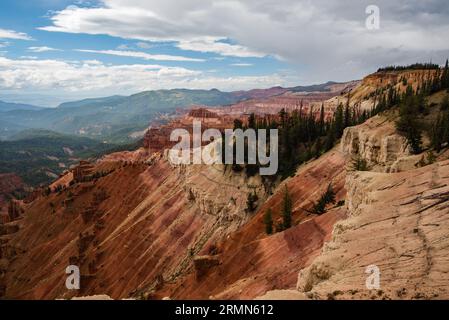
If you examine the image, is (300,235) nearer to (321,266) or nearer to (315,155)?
(321,266)

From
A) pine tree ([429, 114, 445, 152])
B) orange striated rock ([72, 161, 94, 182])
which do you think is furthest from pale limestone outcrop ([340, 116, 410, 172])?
orange striated rock ([72, 161, 94, 182])

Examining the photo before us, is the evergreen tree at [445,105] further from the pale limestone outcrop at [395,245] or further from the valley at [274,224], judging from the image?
the pale limestone outcrop at [395,245]

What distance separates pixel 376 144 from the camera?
136 ft

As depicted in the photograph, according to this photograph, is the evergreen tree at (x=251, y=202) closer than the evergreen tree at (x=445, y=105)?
No

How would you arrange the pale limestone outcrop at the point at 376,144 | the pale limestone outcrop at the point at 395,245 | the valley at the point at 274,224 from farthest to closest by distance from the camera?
the pale limestone outcrop at the point at 376,144 → the valley at the point at 274,224 → the pale limestone outcrop at the point at 395,245

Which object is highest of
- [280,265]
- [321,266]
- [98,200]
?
[321,266]

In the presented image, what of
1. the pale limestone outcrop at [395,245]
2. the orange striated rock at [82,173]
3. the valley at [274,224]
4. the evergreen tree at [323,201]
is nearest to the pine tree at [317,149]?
the valley at [274,224]

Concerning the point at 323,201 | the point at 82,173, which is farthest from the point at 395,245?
the point at 82,173

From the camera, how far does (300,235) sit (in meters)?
36.3

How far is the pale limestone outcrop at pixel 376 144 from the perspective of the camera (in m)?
38.0

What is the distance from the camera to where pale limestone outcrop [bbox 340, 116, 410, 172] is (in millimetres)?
37972

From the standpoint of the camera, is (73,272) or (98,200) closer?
(73,272)
